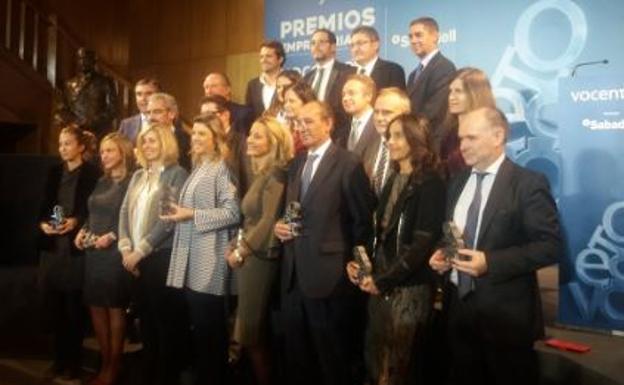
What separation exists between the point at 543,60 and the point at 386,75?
1.12 metres

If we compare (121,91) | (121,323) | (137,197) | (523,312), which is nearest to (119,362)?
(121,323)

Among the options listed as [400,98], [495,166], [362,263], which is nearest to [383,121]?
[400,98]

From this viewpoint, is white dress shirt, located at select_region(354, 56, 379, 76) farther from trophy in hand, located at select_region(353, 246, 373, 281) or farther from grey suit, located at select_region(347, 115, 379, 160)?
trophy in hand, located at select_region(353, 246, 373, 281)

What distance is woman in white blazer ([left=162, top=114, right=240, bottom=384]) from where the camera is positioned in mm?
3268

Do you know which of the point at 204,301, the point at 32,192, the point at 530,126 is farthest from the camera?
the point at 32,192

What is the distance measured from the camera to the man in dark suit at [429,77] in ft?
11.5

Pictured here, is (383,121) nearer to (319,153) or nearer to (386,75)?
(319,153)

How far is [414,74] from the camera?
3736mm

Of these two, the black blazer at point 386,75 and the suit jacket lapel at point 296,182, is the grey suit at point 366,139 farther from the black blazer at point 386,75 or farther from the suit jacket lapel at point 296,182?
the black blazer at point 386,75

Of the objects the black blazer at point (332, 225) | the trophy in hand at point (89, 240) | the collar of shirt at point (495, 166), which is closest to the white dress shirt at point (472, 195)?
the collar of shirt at point (495, 166)

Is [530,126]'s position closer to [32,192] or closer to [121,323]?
[121,323]

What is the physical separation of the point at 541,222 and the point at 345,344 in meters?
1.02

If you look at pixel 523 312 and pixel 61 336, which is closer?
pixel 523 312

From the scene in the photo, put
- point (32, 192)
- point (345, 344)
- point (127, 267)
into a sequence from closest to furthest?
point (345, 344) → point (127, 267) → point (32, 192)
